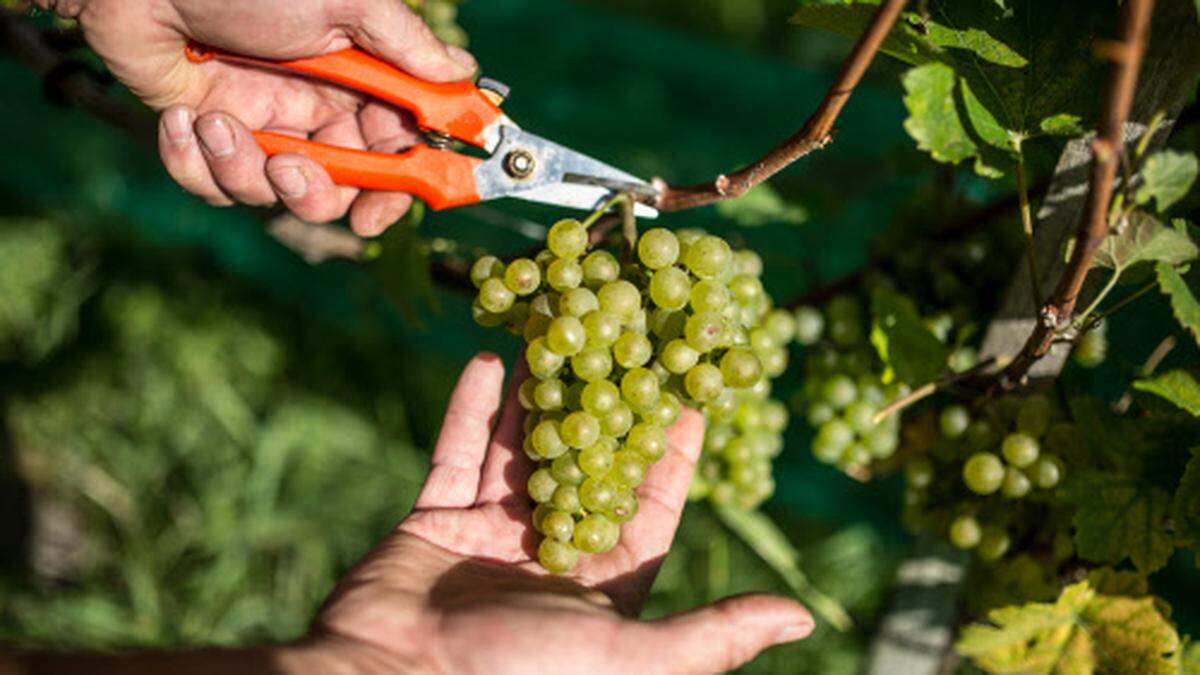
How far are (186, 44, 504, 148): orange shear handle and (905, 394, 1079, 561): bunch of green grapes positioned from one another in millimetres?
814

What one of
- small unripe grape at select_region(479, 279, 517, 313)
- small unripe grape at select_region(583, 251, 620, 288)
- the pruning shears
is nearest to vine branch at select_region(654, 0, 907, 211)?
the pruning shears

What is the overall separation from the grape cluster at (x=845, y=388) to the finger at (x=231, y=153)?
893 mm

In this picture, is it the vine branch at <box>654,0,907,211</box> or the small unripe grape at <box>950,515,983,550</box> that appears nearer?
the vine branch at <box>654,0,907,211</box>

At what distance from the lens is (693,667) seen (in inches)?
40.8

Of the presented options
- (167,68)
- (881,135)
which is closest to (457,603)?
(167,68)

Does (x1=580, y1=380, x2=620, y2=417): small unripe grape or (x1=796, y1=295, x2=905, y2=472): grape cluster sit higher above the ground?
(x1=796, y1=295, x2=905, y2=472): grape cluster

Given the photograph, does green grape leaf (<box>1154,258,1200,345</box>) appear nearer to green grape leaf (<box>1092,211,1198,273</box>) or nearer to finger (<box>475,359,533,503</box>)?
green grape leaf (<box>1092,211,1198,273</box>)

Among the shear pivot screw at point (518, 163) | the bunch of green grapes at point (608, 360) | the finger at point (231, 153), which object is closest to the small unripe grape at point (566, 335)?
the bunch of green grapes at point (608, 360)

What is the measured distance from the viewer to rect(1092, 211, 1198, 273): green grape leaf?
103cm

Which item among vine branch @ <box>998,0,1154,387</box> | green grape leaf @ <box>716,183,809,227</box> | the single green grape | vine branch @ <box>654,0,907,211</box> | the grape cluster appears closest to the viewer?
vine branch @ <box>998,0,1154,387</box>

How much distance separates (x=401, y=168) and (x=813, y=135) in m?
0.60

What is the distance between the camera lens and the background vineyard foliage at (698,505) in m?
1.20

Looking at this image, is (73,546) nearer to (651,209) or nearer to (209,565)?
(209,565)

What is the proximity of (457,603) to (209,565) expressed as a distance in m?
1.68
